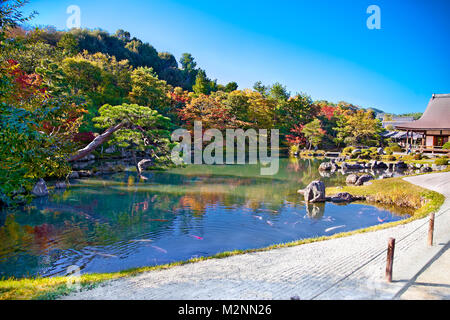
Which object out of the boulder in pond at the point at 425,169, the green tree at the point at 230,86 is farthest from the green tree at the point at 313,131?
the boulder in pond at the point at 425,169

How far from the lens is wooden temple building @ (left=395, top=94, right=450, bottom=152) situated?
2506cm

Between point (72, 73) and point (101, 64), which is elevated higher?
point (101, 64)

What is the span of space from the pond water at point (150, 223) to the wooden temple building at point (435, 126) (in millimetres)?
17588

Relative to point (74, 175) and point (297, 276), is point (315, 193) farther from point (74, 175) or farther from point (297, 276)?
point (74, 175)

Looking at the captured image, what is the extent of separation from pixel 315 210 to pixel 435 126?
2089cm

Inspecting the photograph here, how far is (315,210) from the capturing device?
1072 centimetres

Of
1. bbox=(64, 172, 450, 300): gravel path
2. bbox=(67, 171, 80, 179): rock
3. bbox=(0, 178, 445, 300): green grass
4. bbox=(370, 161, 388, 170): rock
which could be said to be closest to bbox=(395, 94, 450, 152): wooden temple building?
bbox=(370, 161, 388, 170): rock

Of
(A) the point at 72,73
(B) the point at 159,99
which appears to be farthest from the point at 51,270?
(B) the point at 159,99

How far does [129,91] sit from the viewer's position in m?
29.0

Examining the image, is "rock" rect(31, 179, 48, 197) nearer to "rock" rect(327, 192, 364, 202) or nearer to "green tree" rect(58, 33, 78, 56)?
"rock" rect(327, 192, 364, 202)

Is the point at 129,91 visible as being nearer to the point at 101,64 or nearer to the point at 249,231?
the point at 101,64

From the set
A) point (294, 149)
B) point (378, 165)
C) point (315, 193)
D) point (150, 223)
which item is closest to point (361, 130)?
point (294, 149)
